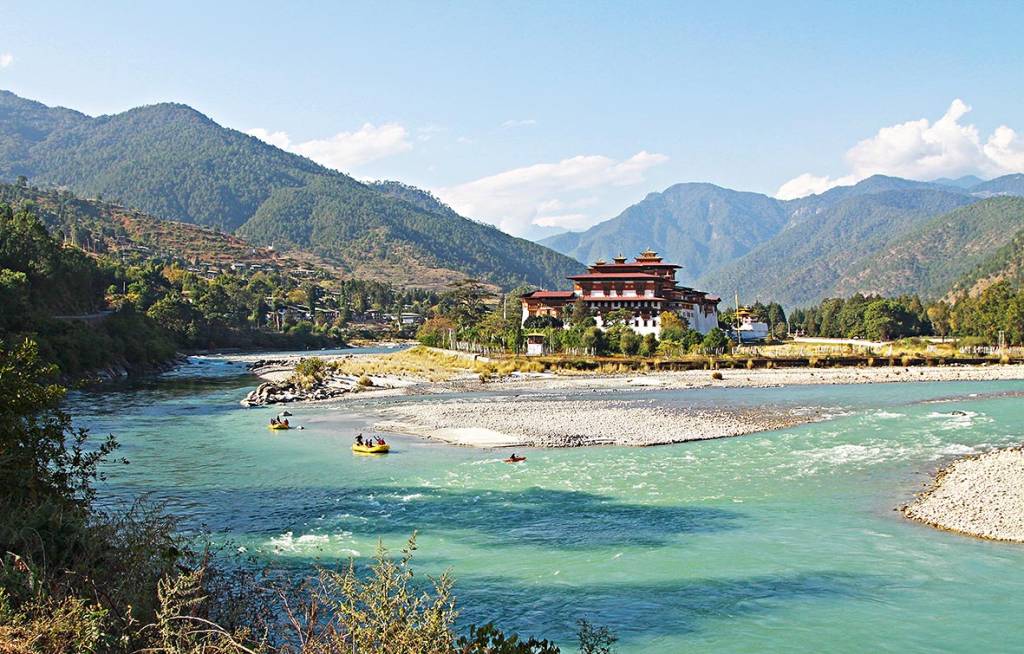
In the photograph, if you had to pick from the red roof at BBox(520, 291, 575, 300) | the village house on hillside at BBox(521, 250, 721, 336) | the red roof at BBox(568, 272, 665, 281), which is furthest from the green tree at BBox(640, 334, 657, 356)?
the red roof at BBox(520, 291, 575, 300)

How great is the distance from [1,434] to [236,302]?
422ft

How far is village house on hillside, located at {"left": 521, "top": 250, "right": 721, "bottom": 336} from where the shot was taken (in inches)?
3482

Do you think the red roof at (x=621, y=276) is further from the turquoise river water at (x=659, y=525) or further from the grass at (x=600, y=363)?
the turquoise river water at (x=659, y=525)

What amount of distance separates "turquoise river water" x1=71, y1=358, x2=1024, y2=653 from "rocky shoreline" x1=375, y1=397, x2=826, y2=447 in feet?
5.58

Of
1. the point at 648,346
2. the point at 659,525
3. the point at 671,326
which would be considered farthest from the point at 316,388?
the point at 671,326

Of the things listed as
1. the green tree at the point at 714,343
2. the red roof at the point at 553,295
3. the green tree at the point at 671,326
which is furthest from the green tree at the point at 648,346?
the red roof at the point at 553,295

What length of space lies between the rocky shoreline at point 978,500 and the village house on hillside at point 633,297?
5948cm

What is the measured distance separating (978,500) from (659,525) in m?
8.51

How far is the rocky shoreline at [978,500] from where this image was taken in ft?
62.7

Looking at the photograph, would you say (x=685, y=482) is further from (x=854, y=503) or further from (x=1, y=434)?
(x=1, y=434)

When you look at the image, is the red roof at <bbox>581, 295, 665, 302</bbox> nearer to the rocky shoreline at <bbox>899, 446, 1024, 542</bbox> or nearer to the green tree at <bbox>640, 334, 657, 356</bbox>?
the green tree at <bbox>640, 334, 657, 356</bbox>

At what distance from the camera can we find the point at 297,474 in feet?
90.1

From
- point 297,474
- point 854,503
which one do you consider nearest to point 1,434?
point 297,474

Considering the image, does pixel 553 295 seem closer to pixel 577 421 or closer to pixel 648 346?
pixel 648 346
